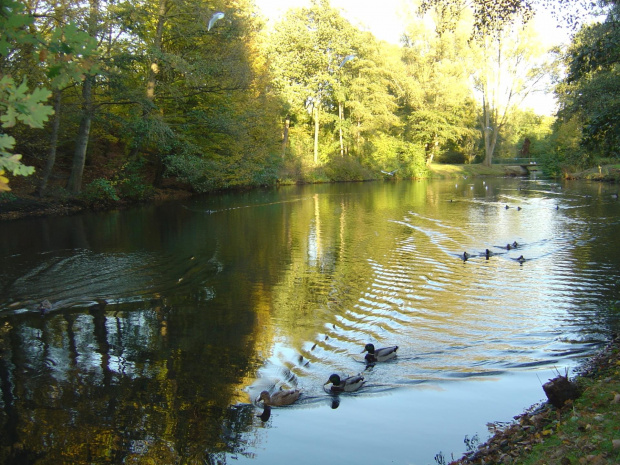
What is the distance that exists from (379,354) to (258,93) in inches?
1497

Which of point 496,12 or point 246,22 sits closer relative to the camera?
point 496,12

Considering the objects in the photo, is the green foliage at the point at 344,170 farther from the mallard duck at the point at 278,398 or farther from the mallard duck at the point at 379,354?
the mallard duck at the point at 278,398

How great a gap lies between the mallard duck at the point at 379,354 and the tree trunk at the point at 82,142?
24284 millimetres

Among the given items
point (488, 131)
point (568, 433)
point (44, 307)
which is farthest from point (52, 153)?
point (488, 131)

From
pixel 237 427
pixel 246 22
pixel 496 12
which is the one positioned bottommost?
pixel 237 427

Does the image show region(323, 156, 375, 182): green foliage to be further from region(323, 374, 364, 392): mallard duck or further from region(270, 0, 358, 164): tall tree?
region(323, 374, 364, 392): mallard duck

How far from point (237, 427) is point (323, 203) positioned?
1103 inches

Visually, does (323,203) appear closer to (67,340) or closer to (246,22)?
(246,22)

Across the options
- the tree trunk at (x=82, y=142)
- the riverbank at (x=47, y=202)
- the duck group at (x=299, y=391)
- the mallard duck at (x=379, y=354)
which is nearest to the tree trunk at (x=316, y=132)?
the riverbank at (x=47, y=202)

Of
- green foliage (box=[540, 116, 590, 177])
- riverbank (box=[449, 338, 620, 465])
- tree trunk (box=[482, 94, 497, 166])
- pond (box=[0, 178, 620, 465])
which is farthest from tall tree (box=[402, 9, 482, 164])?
riverbank (box=[449, 338, 620, 465])

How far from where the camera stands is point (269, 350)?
899 cm

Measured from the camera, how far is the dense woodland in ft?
40.3

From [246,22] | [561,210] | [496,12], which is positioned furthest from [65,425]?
[246,22]

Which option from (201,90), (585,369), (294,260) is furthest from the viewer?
(201,90)
